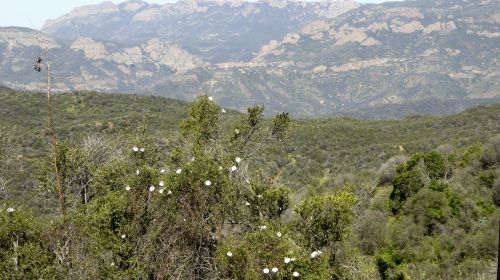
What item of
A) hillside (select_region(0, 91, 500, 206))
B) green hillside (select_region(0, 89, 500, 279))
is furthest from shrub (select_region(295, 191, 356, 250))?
hillside (select_region(0, 91, 500, 206))

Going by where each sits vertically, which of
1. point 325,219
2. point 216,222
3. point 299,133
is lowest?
point 299,133

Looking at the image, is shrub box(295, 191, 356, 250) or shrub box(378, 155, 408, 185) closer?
shrub box(295, 191, 356, 250)

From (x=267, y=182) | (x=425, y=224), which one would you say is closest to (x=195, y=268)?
(x=267, y=182)

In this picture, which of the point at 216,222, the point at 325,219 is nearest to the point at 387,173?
the point at 325,219

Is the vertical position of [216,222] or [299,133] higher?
[216,222]

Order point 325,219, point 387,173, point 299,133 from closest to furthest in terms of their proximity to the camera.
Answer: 1. point 325,219
2. point 387,173
3. point 299,133

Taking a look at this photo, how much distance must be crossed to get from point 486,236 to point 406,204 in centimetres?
931

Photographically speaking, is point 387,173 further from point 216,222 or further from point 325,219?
point 216,222

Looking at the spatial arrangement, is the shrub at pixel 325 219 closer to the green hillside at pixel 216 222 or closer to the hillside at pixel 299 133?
the green hillside at pixel 216 222

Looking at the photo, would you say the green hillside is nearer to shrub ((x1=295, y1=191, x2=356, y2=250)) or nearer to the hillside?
shrub ((x1=295, y1=191, x2=356, y2=250))

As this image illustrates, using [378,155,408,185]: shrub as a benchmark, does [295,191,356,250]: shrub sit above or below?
above

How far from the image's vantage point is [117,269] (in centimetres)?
1531

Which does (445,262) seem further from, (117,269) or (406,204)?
(117,269)

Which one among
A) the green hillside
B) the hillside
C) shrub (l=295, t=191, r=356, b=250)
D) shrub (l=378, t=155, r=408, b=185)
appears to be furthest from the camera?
the hillside
